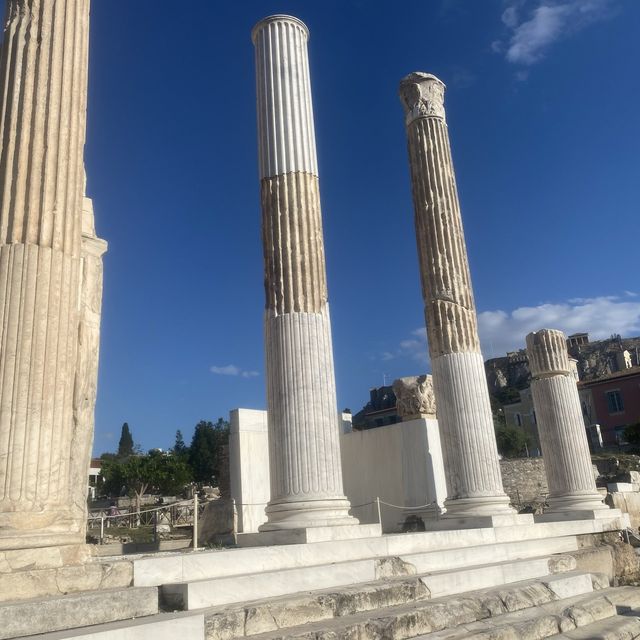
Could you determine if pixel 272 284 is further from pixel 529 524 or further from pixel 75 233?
pixel 529 524

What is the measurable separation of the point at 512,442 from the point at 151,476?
2920 centimetres

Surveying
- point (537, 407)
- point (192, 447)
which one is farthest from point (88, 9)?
point (192, 447)

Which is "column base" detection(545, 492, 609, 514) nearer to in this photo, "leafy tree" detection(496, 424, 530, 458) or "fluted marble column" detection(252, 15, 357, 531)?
"fluted marble column" detection(252, 15, 357, 531)

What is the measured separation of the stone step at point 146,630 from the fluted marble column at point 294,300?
3671 mm

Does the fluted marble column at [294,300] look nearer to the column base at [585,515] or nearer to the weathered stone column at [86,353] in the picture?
the weathered stone column at [86,353]

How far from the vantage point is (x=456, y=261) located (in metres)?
13.4

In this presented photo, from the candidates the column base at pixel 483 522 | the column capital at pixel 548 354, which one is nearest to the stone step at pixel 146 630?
the column base at pixel 483 522

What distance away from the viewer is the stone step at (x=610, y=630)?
6.39 metres

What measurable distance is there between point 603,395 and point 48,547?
55.9 metres

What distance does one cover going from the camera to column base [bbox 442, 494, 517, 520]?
11406 mm

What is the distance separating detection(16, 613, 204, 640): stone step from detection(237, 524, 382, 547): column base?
3223 millimetres

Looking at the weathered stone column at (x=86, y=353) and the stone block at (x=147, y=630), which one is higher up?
the weathered stone column at (x=86, y=353)

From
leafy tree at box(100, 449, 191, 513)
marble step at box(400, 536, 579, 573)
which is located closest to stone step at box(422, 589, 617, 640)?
marble step at box(400, 536, 579, 573)

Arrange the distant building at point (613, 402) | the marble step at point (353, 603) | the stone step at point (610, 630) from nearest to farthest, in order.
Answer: the marble step at point (353, 603)
the stone step at point (610, 630)
the distant building at point (613, 402)
